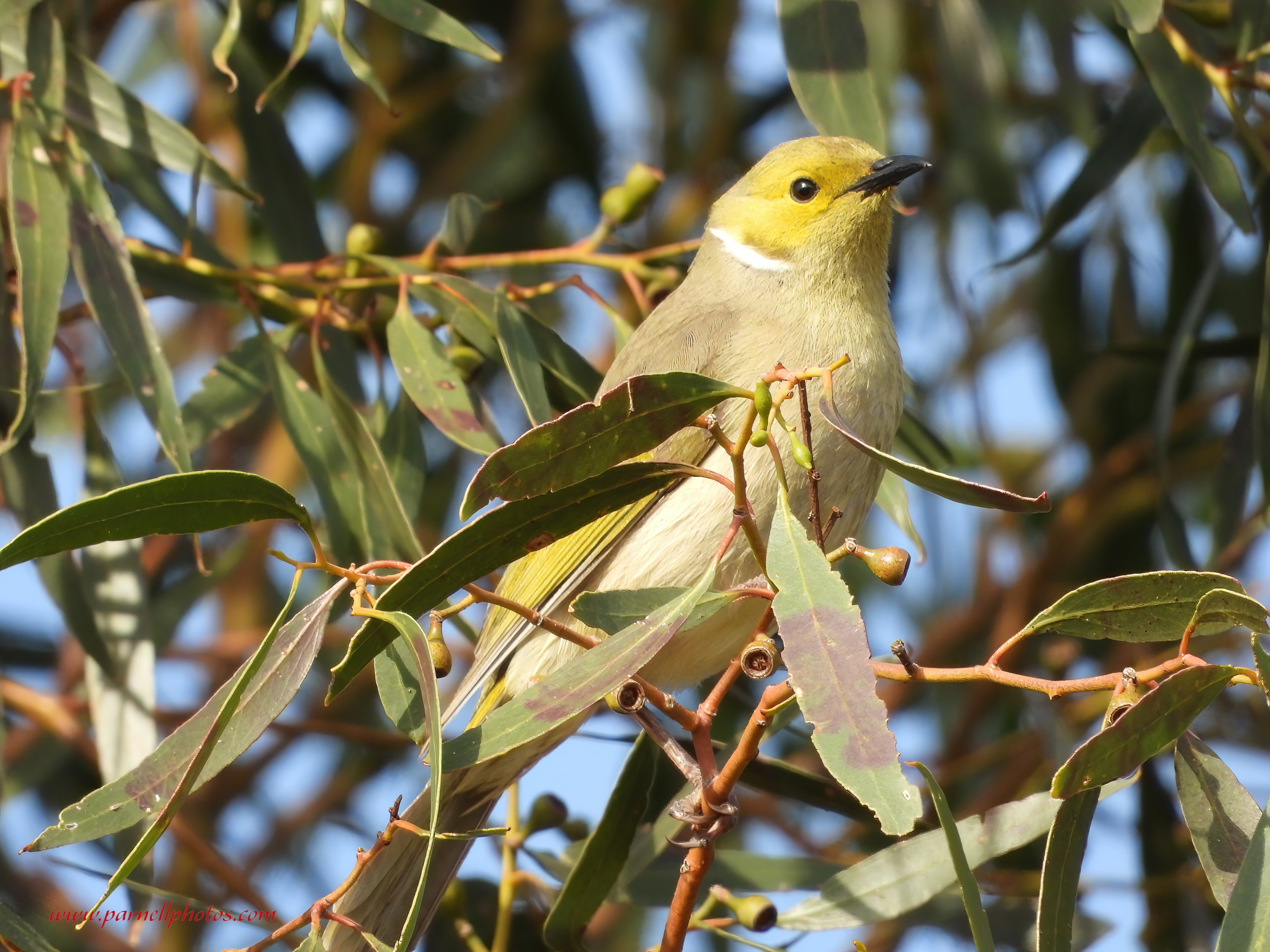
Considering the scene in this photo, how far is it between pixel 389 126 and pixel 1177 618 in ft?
12.9

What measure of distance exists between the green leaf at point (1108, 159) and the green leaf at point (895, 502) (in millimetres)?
580

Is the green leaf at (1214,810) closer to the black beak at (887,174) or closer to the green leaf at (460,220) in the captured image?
the black beak at (887,174)

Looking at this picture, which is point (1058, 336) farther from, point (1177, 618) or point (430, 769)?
point (430, 769)

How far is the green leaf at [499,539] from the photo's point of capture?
1729 mm

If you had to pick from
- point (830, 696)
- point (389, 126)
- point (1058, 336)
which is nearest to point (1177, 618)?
point (830, 696)

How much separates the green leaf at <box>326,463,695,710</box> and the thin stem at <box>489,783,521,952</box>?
94 cm

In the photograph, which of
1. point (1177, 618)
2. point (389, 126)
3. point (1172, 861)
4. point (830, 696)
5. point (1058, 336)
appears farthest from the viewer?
point (389, 126)

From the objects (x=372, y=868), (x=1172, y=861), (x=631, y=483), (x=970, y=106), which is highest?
(x=970, y=106)

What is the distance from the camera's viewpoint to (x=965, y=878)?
1636mm

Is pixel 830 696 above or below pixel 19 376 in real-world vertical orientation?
below

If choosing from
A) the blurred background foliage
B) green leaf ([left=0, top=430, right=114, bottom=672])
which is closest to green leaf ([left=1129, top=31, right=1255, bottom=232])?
the blurred background foliage

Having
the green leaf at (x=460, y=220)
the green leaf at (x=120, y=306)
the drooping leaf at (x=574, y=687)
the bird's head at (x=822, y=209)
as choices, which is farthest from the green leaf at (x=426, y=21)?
the drooping leaf at (x=574, y=687)

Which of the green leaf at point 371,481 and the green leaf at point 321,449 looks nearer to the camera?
the green leaf at point 371,481

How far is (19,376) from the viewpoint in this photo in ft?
9.17
